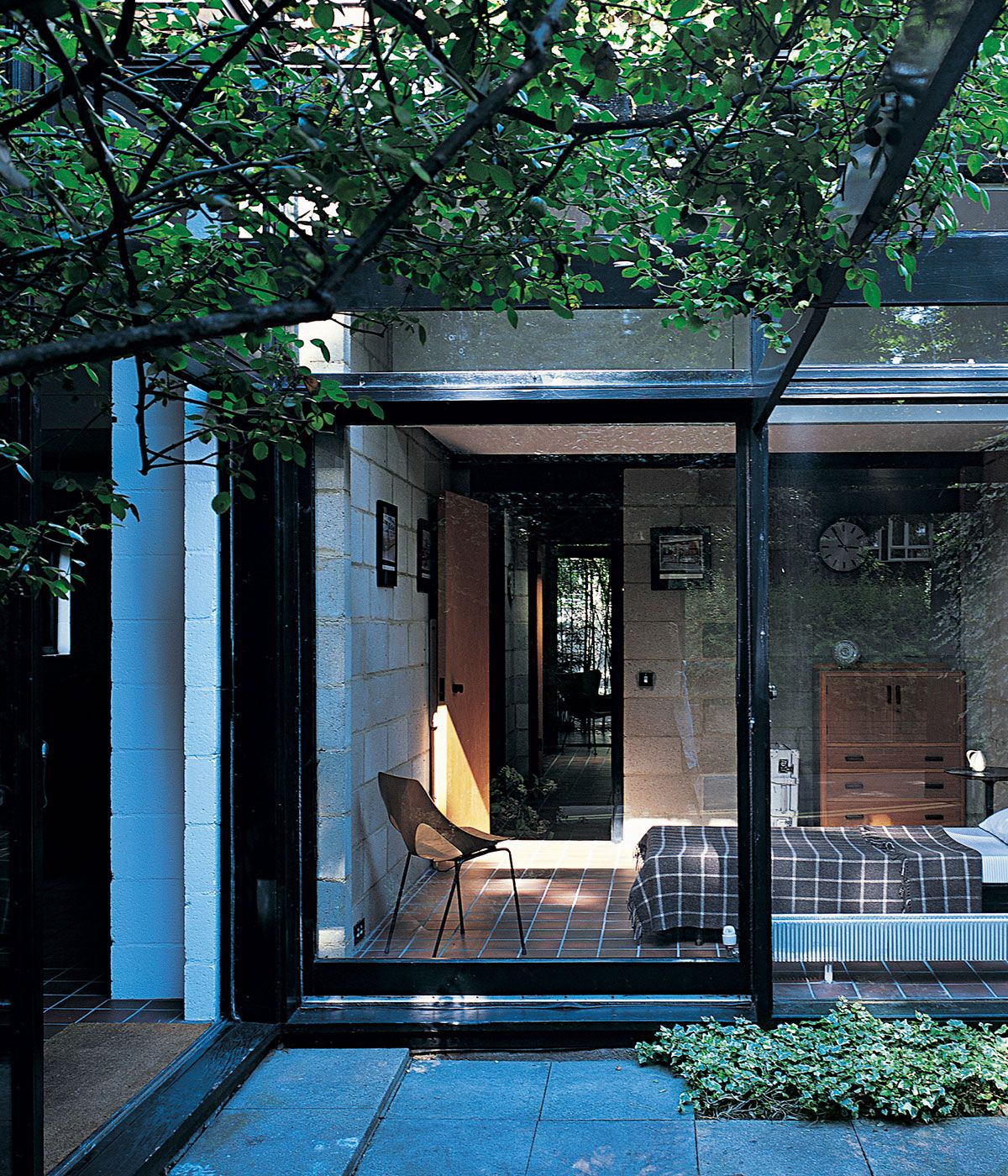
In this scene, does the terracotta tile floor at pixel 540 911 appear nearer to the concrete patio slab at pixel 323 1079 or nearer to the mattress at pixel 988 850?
the concrete patio slab at pixel 323 1079

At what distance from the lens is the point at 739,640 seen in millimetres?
4258

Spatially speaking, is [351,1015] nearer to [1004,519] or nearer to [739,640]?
[739,640]

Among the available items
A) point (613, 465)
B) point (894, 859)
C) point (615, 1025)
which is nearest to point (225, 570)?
point (613, 465)

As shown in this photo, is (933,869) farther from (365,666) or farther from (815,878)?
(365,666)

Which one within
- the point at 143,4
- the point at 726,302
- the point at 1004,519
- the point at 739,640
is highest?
the point at 143,4

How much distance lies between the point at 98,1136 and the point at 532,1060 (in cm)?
143

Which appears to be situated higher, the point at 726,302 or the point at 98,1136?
the point at 726,302

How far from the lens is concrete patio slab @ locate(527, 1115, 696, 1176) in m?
3.23

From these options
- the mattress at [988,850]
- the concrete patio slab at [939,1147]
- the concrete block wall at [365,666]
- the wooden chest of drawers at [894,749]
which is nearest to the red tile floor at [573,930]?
the concrete block wall at [365,666]

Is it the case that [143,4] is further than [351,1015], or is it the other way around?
[351,1015]

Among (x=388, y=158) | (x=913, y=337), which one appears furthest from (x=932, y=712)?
(x=388, y=158)

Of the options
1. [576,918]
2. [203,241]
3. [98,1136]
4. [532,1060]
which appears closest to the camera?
[203,241]

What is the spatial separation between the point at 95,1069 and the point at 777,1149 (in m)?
2.00

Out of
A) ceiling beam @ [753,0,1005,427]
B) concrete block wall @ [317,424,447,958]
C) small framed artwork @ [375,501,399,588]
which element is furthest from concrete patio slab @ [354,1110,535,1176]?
ceiling beam @ [753,0,1005,427]
